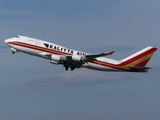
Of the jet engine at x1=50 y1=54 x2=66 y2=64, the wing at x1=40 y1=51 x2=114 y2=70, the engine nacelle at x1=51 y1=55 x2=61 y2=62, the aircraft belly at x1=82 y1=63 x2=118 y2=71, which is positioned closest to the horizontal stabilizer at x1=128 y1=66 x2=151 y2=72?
the aircraft belly at x1=82 y1=63 x2=118 y2=71

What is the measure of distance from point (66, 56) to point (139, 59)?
20787mm

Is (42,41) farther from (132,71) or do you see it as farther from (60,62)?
(132,71)

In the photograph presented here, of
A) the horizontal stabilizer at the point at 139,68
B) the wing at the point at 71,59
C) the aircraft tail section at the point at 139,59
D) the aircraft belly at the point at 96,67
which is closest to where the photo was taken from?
the wing at the point at 71,59

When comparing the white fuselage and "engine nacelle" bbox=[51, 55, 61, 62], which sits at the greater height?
the white fuselage

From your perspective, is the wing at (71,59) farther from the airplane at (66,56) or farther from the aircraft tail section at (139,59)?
the aircraft tail section at (139,59)

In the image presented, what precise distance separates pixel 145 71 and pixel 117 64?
6.63 m

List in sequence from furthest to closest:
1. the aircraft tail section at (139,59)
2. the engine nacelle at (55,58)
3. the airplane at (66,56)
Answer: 1. the aircraft tail section at (139,59)
2. the airplane at (66,56)
3. the engine nacelle at (55,58)

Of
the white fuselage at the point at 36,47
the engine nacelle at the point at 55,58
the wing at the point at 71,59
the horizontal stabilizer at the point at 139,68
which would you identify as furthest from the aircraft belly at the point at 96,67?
the engine nacelle at the point at 55,58

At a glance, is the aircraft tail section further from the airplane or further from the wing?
the wing

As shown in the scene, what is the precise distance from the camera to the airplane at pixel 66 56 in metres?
112

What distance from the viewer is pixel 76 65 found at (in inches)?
4594

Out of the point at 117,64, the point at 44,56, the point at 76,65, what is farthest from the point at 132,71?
the point at 44,56

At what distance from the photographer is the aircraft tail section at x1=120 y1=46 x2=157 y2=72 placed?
122 m

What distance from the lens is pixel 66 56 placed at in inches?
4419
